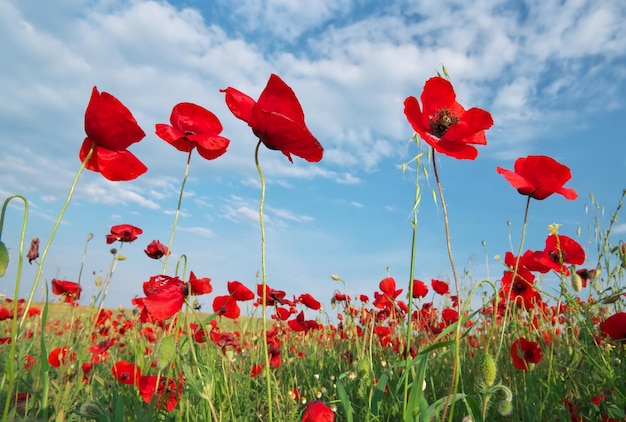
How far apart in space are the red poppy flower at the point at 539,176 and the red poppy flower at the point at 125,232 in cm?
184

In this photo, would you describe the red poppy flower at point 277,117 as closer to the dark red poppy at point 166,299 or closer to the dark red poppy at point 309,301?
the dark red poppy at point 166,299

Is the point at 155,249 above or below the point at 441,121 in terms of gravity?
below

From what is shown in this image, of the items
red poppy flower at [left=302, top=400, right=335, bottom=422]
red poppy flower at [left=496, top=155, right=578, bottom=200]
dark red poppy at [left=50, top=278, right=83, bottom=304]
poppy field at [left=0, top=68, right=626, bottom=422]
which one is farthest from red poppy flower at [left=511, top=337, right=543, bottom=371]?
dark red poppy at [left=50, top=278, right=83, bottom=304]

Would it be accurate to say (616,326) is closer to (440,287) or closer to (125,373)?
(440,287)

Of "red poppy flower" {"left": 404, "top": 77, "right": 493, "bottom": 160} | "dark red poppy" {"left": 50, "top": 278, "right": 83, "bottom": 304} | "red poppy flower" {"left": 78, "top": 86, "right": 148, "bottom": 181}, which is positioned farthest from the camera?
"dark red poppy" {"left": 50, "top": 278, "right": 83, "bottom": 304}

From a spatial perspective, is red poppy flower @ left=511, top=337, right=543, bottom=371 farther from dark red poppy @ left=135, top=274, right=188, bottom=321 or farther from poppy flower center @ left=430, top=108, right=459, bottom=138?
dark red poppy @ left=135, top=274, right=188, bottom=321

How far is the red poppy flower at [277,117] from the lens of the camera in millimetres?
1282

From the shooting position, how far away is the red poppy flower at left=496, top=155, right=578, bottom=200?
1.94 metres

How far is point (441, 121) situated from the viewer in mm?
1537

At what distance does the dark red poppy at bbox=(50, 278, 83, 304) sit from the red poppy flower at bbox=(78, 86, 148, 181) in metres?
2.02

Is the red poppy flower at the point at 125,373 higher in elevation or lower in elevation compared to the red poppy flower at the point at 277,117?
lower

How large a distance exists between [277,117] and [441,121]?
57 cm

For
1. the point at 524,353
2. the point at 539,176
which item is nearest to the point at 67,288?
the point at 524,353

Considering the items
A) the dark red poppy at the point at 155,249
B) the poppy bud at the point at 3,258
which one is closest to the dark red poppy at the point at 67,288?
the dark red poppy at the point at 155,249
